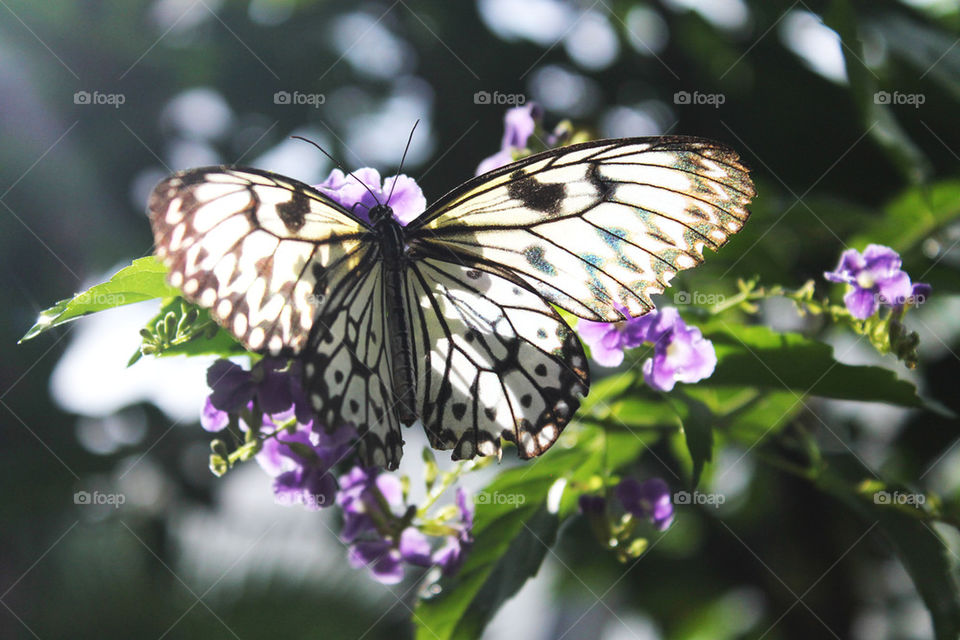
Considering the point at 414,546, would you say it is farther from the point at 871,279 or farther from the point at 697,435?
the point at 871,279

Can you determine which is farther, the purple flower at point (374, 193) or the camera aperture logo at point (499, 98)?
→ the camera aperture logo at point (499, 98)

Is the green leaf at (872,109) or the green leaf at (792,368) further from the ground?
the green leaf at (872,109)

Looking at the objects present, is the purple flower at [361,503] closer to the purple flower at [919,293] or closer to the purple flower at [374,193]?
the purple flower at [374,193]

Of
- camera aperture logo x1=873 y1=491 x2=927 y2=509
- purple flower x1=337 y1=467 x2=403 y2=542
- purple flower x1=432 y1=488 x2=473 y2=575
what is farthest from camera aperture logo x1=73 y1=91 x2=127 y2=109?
camera aperture logo x1=873 y1=491 x2=927 y2=509

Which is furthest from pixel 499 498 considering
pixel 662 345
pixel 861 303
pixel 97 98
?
pixel 97 98

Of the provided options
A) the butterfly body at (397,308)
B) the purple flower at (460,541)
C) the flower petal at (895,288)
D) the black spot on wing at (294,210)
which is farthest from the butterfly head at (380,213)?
the flower petal at (895,288)

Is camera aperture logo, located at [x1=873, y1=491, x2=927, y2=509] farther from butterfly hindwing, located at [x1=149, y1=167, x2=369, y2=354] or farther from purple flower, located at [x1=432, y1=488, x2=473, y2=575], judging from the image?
butterfly hindwing, located at [x1=149, y1=167, x2=369, y2=354]

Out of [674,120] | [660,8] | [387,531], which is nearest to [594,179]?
[387,531]

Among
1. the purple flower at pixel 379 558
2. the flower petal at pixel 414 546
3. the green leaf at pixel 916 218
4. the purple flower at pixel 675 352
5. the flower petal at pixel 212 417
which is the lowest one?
the purple flower at pixel 379 558
